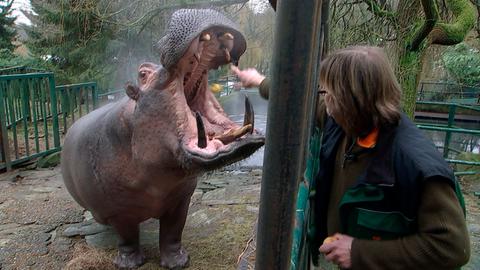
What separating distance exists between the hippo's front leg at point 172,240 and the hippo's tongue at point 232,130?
106 centimetres

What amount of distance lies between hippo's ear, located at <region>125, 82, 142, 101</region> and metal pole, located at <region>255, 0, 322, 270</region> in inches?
55.2

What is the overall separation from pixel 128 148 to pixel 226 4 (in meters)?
4.49

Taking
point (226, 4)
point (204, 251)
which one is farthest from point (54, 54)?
point (204, 251)

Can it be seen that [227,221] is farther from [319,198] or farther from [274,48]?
[274,48]

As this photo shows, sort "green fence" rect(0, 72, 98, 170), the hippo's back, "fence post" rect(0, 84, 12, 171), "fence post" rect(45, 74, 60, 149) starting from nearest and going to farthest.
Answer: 1. the hippo's back
2. "fence post" rect(0, 84, 12, 171)
3. "green fence" rect(0, 72, 98, 170)
4. "fence post" rect(45, 74, 60, 149)

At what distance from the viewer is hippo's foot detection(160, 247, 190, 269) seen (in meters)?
2.73

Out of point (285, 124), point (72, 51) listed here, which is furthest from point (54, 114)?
point (72, 51)

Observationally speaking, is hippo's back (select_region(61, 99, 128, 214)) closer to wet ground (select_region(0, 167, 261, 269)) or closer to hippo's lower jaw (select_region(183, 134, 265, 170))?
wet ground (select_region(0, 167, 261, 269))

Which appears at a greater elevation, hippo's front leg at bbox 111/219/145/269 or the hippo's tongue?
the hippo's tongue

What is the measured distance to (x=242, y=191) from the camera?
4426mm

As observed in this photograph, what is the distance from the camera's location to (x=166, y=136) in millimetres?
1815

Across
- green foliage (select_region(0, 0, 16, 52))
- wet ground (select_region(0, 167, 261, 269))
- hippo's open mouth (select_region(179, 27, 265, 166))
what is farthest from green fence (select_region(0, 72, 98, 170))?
green foliage (select_region(0, 0, 16, 52))

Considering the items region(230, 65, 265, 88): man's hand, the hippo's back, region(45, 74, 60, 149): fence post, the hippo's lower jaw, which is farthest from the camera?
region(45, 74, 60, 149): fence post

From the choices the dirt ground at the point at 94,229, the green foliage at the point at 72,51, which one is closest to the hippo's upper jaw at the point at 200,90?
the dirt ground at the point at 94,229
